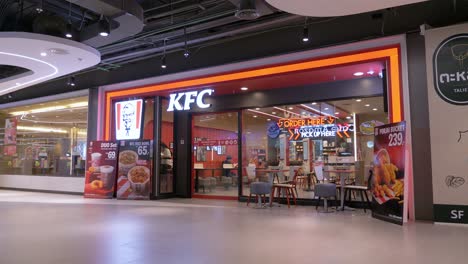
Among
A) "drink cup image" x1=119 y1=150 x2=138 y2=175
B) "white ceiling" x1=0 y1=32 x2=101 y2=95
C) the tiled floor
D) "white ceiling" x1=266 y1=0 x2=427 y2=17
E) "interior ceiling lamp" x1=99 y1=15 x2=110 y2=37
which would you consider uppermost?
"interior ceiling lamp" x1=99 y1=15 x2=110 y2=37

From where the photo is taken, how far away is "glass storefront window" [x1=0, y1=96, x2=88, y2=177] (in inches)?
495

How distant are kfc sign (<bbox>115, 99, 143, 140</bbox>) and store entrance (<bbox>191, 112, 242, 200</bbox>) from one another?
1.61 meters

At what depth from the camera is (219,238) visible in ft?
17.1

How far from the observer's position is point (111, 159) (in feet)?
34.9

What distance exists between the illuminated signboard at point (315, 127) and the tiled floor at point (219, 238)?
6.74 feet

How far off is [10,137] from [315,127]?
42.0ft

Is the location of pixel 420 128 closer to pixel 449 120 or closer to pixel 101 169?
pixel 449 120

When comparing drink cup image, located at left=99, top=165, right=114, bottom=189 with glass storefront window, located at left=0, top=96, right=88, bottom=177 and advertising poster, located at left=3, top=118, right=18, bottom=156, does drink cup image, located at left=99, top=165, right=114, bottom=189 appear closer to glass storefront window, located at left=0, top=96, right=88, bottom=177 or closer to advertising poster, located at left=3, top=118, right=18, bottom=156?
glass storefront window, located at left=0, top=96, right=88, bottom=177

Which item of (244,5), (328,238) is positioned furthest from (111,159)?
(328,238)

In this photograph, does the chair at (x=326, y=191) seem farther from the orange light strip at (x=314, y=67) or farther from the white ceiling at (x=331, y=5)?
the white ceiling at (x=331, y=5)

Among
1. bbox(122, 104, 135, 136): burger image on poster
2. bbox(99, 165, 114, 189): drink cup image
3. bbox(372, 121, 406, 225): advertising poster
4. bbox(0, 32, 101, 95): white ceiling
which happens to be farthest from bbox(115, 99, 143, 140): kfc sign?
bbox(372, 121, 406, 225): advertising poster

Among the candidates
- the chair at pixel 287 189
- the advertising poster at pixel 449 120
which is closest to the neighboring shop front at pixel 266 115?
the chair at pixel 287 189

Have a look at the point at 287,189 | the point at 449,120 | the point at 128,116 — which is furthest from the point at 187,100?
the point at 449,120

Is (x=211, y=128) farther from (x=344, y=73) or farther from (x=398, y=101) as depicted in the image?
(x=398, y=101)
